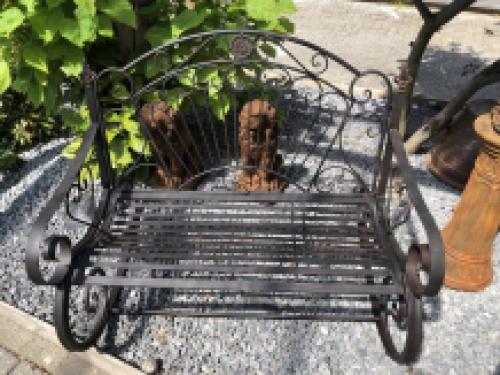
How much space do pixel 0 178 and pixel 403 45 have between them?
5248mm

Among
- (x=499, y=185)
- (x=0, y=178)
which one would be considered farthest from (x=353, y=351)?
(x=0, y=178)

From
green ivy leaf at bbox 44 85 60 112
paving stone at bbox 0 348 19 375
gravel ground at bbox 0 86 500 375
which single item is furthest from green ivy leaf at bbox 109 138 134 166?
paving stone at bbox 0 348 19 375

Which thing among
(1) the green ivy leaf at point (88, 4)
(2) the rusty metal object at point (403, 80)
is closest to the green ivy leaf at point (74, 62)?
(1) the green ivy leaf at point (88, 4)

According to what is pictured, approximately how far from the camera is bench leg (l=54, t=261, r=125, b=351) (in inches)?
63.6

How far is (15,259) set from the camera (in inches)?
95.9

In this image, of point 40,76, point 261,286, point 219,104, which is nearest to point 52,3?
point 40,76

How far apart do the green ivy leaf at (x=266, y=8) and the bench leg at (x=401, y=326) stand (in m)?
1.60

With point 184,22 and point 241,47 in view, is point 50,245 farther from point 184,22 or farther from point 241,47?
point 184,22

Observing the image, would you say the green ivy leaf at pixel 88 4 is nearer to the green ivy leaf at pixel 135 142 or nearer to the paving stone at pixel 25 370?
the green ivy leaf at pixel 135 142

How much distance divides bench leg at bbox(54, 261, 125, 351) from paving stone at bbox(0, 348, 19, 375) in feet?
0.95

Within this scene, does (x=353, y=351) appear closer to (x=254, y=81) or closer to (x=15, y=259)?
(x=254, y=81)

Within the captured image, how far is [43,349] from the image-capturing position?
2000mm

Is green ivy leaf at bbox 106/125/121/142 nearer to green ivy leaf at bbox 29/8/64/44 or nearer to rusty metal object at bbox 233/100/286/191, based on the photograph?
green ivy leaf at bbox 29/8/64/44

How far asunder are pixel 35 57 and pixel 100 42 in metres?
0.56
